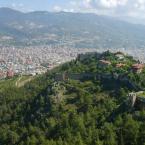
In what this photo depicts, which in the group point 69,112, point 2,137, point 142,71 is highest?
point 142,71

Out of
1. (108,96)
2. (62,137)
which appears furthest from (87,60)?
(62,137)

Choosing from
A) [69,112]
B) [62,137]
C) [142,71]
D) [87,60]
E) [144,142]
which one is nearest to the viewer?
[144,142]

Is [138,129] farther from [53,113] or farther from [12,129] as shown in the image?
[12,129]

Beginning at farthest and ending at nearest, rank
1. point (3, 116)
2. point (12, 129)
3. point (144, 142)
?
point (3, 116)
point (12, 129)
point (144, 142)

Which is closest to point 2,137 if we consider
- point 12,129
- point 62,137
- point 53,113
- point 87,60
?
point 12,129

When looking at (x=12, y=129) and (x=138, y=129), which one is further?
(x=12, y=129)

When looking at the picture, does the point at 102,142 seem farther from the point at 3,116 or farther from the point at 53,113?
the point at 3,116

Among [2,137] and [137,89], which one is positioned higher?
[137,89]
